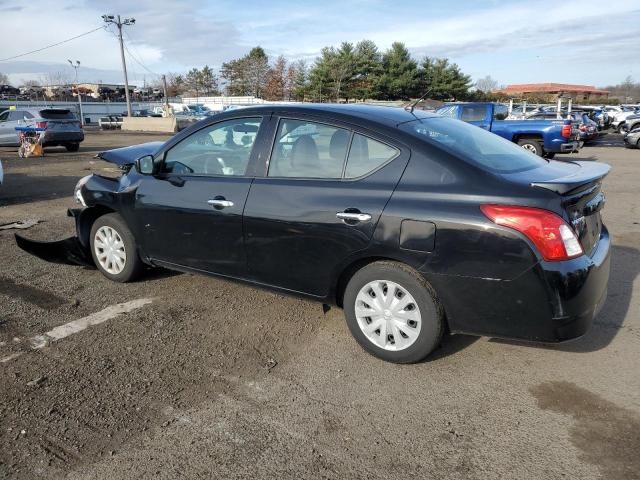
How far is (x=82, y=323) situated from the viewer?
408 cm

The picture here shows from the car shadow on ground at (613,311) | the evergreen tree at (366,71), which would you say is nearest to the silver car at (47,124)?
the car shadow on ground at (613,311)

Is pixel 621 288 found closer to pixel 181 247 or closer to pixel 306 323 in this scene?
pixel 306 323

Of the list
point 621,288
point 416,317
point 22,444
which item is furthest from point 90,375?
point 621,288

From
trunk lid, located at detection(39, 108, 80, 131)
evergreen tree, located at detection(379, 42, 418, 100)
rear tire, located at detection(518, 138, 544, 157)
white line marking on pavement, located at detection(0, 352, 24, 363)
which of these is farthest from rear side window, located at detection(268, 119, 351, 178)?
evergreen tree, located at detection(379, 42, 418, 100)

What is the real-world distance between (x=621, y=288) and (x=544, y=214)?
254cm

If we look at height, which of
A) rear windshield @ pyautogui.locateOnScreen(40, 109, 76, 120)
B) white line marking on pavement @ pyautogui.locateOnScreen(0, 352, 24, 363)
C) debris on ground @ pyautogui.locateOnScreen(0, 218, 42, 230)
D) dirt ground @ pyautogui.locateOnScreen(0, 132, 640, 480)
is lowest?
debris on ground @ pyautogui.locateOnScreen(0, 218, 42, 230)

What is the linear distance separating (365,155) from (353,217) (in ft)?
1.46

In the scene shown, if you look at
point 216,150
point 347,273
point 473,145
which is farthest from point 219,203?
point 473,145

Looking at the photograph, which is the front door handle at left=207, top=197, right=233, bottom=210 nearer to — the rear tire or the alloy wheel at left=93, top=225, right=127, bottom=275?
the alloy wheel at left=93, top=225, right=127, bottom=275

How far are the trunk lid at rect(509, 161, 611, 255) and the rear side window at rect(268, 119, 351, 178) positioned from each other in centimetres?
113

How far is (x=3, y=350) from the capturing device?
3.62m

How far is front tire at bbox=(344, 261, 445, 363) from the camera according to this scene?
3.23 metres

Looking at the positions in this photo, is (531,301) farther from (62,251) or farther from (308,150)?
(62,251)

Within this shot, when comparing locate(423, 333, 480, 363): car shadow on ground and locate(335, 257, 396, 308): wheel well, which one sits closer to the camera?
locate(335, 257, 396, 308): wheel well
